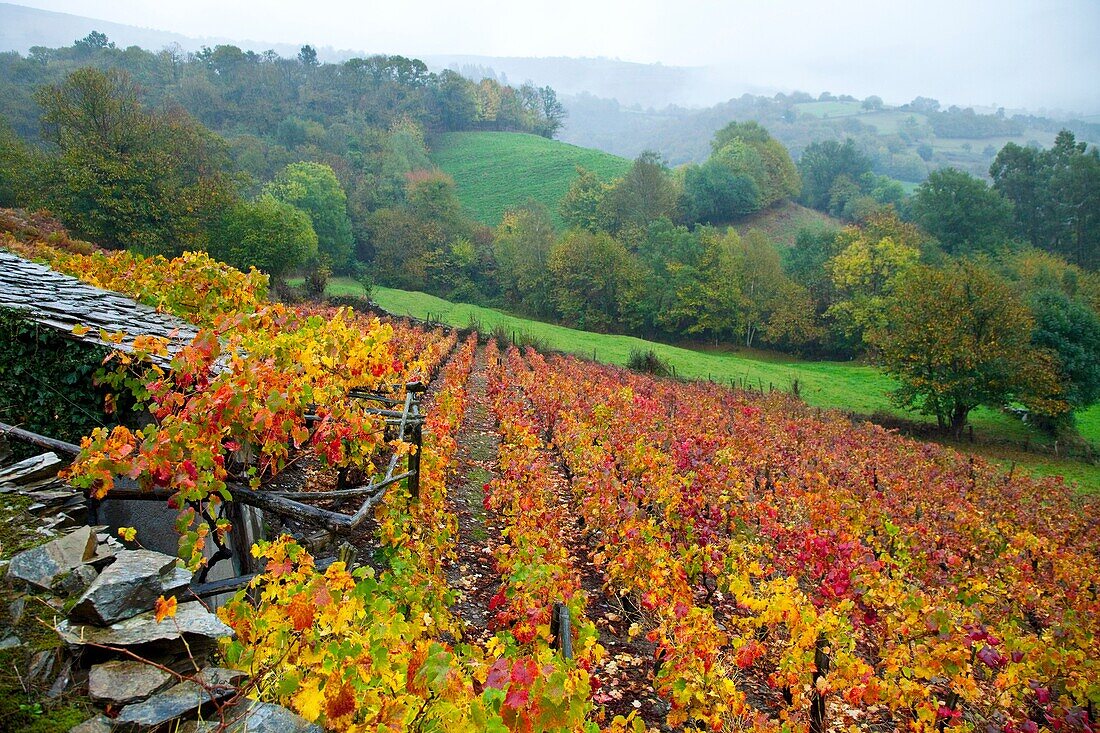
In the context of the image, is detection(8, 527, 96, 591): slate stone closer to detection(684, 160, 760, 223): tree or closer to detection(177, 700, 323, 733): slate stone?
detection(177, 700, 323, 733): slate stone

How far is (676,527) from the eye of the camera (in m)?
8.26

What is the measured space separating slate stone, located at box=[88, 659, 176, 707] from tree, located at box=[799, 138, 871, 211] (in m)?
80.4

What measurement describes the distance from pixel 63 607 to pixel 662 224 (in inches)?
2292

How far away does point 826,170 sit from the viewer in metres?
72.6

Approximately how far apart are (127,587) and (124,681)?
0.40 m

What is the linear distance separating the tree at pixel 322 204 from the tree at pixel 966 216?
5445cm

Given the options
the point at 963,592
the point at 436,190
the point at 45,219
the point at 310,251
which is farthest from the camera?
the point at 436,190

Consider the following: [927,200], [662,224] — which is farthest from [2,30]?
[927,200]

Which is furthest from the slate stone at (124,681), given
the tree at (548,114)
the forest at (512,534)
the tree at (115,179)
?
the tree at (548,114)

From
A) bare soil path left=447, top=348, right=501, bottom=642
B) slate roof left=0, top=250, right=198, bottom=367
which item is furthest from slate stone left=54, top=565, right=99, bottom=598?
bare soil path left=447, top=348, right=501, bottom=642

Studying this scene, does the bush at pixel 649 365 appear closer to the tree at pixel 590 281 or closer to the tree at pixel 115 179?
the tree at pixel 590 281

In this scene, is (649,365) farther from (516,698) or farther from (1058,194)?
(1058,194)

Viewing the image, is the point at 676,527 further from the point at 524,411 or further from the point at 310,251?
the point at 310,251

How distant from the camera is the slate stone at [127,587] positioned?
2.40 meters
